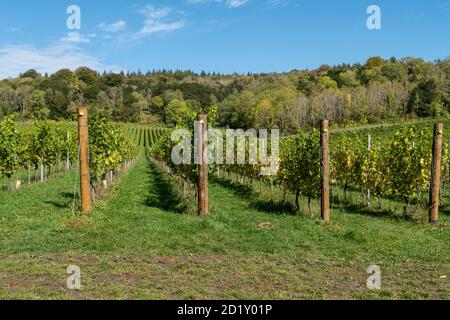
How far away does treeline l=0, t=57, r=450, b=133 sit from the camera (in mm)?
82688

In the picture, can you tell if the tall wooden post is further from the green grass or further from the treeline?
the treeline

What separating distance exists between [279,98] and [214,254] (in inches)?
3852

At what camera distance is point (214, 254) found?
8.27 metres

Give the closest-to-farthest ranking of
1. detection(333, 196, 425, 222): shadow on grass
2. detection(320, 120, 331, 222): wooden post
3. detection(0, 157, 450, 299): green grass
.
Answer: detection(0, 157, 450, 299): green grass < detection(320, 120, 331, 222): wooden post < detection(333, 196, 425, 222): shadow on grass

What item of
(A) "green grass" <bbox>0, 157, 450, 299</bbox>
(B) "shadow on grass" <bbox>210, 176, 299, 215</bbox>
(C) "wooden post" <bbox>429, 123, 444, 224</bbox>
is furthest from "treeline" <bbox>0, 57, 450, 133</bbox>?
(C) "wooden post" <bbox>429, 123, 444, 224</bbox>

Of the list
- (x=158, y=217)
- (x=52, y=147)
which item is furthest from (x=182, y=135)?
(x=52, y=147)

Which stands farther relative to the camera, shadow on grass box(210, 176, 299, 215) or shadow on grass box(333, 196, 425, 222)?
shadow on grass box(210, 176, 299, 215)

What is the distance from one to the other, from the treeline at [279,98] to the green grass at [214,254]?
135 ft

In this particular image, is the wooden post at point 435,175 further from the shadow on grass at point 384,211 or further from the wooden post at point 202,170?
the wooden post at point 202,170

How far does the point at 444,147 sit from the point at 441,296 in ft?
37.1

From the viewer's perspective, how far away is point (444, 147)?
15.9 m

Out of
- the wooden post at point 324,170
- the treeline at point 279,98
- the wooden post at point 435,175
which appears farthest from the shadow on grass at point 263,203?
the treeline at point 279,98

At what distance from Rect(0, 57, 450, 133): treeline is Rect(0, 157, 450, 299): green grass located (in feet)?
135
